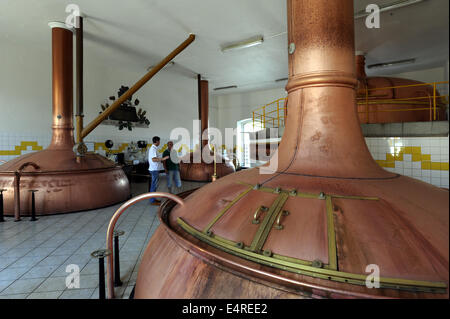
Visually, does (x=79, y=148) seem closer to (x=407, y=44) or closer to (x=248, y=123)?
(x=407, y=44)

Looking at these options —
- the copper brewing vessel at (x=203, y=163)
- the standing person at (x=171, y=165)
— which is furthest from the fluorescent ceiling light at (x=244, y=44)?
the standing person at (x=171, y=165)

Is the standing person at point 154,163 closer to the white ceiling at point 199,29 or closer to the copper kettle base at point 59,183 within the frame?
the copper kettle base at point 59,183

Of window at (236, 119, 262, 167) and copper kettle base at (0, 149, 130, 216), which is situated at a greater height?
window at (236, 119, 262, 167)

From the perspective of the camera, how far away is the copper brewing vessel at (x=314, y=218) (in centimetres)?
83

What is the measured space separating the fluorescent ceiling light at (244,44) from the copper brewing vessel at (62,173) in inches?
154

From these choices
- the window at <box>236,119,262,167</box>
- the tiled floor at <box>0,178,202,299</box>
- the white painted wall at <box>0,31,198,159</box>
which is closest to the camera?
the tiled floor at <box>0,178,202,299</box>

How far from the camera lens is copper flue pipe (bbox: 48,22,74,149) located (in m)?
5.01

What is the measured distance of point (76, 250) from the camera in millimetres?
2918

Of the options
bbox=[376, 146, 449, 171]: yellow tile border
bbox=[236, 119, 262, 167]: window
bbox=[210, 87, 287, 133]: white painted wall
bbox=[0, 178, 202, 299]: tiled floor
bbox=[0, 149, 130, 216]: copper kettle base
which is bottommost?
bbox=[0, 178, 202, 299]: tiled floor

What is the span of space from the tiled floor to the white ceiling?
13.8 ft

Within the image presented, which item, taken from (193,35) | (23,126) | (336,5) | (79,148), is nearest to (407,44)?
(193,35)

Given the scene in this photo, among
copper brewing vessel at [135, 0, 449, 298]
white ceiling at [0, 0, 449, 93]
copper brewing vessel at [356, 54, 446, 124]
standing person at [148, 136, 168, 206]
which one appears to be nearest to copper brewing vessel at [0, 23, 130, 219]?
white ceiling at [0, 0, 449, 93]

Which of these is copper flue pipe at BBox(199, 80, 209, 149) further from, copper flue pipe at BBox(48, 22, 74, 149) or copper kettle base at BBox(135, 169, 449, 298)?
copper kettle base at BBox(135, 169, 449, 298)

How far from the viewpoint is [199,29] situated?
6012 millimetres
